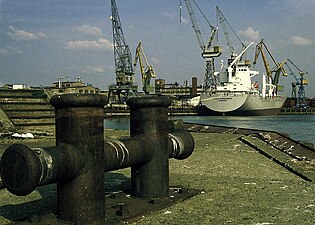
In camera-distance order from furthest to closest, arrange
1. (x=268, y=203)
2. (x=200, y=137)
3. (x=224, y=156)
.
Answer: (x=200, y=137) < (x=224, y=156) < (x=268, y=203)

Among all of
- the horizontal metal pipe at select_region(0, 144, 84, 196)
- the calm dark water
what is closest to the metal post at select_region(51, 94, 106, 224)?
the horizontal metal pipe at select_region(0, 144, 84, 196)

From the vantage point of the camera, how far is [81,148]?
3096 millimetres

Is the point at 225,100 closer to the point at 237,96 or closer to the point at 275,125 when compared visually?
the point at 237,96

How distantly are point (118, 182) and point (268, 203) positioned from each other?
200cm

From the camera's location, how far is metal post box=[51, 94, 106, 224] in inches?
120

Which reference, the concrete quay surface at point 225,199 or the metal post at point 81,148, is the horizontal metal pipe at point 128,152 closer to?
the metal post at point 81,148

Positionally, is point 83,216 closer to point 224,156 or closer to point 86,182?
point 86,182

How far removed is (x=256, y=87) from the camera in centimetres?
8081

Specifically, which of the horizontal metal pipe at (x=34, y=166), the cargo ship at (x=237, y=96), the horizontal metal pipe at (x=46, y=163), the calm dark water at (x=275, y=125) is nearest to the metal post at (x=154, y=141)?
the horizontal metal pipe at (x=46, y=163)

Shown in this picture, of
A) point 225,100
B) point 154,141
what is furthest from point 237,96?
point 154,141

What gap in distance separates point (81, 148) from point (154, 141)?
1052mm

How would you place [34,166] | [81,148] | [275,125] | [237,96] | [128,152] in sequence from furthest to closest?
[237,96] < [275,125] < [128,152] < [81,148] < [34,166]

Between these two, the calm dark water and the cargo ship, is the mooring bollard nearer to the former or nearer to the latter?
the calm dark water

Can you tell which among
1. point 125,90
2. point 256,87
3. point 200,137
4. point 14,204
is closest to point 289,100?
point 256,87
